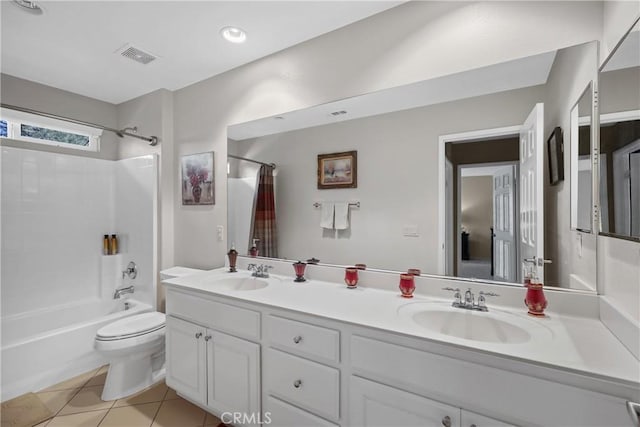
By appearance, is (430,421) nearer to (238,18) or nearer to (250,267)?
(250,267)

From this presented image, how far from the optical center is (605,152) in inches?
40.3

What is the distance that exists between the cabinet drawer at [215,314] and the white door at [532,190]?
53.4 inches

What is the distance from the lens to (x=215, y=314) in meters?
1.67

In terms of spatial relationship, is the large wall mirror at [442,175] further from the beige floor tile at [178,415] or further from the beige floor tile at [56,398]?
the beige floor tile at [56,398]

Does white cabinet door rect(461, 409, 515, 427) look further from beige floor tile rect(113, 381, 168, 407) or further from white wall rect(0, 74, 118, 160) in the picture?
white wall rect(0, 74, 118, 160)

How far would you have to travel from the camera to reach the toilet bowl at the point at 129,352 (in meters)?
2.01

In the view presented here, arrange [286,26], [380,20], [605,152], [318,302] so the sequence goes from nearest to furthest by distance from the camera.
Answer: [605,152]
[318,302]
[380,20]
[286,26]

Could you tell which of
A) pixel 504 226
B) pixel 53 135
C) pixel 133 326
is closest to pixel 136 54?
pixel 53 135

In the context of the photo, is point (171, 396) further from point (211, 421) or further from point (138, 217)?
point (138, 217)

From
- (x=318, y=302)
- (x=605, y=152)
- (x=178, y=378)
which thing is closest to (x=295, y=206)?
(x=318, y=302)

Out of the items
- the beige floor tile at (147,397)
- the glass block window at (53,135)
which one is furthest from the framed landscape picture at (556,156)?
the glass block window at (53,135)

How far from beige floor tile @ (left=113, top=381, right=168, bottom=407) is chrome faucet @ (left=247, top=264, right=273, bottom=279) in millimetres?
1077

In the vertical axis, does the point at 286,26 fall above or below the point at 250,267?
above

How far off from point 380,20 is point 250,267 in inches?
72.2
